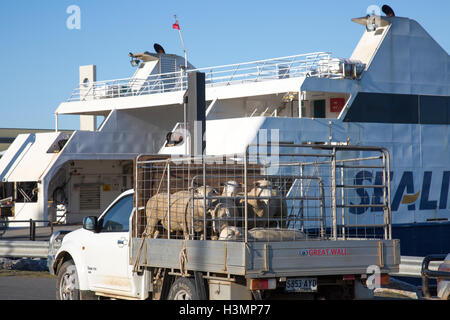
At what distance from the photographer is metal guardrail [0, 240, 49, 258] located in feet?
55.1

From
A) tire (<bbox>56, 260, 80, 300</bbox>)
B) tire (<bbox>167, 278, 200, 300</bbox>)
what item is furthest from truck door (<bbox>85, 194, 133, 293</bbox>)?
tire (<bbox>167, 278, 200, 300</bbox>)

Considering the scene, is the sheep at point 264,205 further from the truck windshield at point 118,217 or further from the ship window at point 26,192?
the ship window at point 26,192

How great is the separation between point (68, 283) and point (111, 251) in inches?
45.2

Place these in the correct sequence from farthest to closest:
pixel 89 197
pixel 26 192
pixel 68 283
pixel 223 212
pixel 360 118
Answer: pixel 89 197 < pixel 26 192 < pixel 360 118 < pixel 68 283 < pixel 223 212

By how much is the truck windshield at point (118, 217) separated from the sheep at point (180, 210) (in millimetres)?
640

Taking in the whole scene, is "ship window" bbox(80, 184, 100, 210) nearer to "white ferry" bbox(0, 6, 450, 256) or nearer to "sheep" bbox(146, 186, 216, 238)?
"white ferry" bbox(0, 6, 450, 256)

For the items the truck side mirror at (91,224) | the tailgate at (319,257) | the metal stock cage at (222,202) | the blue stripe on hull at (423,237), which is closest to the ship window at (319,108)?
the blue stripe on hull at (423,237)

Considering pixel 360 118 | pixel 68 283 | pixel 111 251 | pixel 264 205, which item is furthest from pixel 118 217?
pixel 360 118

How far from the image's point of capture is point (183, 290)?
27.2 feet

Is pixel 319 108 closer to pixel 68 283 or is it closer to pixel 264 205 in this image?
pixel 68 283

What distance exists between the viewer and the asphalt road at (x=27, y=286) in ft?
38.8
